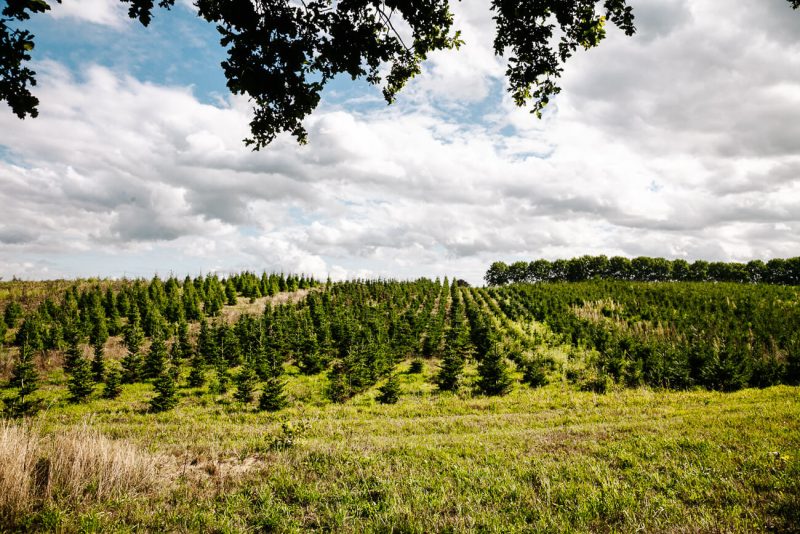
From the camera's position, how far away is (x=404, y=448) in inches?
351

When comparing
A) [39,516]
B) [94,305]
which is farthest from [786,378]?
[94,305]

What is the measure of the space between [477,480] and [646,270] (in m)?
144

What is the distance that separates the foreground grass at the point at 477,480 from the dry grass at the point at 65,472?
142 millimetres

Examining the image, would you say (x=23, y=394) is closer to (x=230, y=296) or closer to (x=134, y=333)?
(x=134, y=333)

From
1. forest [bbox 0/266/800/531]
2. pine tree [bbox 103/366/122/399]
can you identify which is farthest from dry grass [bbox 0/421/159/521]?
pine tree [bbox 103/366/122/399]

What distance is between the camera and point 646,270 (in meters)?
125

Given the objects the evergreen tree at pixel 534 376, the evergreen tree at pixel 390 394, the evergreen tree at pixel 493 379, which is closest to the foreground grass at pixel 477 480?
the evergreen tree at pixel 390 394

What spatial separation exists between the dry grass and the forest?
7 centimetres

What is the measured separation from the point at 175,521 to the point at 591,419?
504 inches

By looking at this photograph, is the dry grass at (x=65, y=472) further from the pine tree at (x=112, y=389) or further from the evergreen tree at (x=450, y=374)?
the pine tree at (x=112, y=389)

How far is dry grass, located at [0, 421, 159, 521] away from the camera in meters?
5.57

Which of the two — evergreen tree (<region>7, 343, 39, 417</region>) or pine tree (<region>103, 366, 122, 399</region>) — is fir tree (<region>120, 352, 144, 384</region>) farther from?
evergreen tree (<region>7, 343, 39, 417</region>)

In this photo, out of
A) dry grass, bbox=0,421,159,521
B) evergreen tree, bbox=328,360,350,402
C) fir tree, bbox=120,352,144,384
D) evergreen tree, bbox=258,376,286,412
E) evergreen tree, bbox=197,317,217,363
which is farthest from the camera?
evergreen tree, bbox=197,317,217,363

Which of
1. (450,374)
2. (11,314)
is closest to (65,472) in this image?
(450,374)
